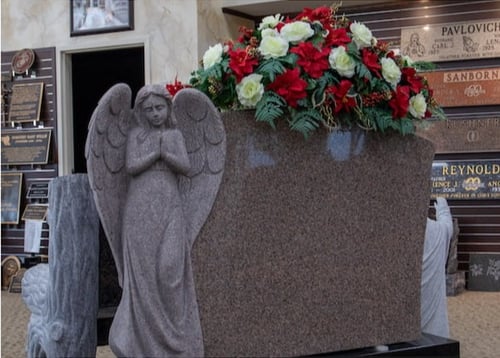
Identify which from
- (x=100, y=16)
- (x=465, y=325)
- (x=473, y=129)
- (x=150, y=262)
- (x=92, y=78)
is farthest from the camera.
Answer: (x=92, y=78)

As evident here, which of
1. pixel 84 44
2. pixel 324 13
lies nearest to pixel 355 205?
pixel 324 13

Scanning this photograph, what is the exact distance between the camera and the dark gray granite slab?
3818 millimetres

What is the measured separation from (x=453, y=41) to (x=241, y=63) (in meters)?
5.89

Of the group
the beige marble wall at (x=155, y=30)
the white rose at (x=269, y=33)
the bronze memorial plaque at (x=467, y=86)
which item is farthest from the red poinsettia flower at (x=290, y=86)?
the bronze memorial plaque at (x=467, y=86)

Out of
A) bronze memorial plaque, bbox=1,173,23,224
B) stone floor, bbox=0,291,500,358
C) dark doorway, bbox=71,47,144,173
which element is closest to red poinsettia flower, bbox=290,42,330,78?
stone floor, bbox=0,291,500,358

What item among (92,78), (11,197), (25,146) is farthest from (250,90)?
(92,78)

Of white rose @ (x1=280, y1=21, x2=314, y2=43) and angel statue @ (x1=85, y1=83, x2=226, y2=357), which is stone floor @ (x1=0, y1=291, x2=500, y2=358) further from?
white rose @ (x1=280, y1=21, x2=314, y2=43)

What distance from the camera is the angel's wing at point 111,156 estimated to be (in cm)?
356

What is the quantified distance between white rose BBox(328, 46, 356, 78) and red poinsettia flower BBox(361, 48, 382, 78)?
10 centimetres

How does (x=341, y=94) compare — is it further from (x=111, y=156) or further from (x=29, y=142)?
(x=29, y=142)

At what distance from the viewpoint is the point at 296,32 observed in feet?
12.8

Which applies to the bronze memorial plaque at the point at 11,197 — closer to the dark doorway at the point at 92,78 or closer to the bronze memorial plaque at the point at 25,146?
the bronze memorial plaque at the point at 25,146

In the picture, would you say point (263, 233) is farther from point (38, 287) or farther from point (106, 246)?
point (38, 287)

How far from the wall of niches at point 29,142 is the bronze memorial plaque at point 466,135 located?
4778mm
